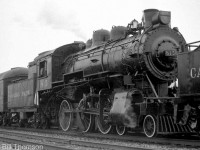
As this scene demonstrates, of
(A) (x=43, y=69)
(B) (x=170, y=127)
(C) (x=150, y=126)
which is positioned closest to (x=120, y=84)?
(C) (x=150, y=126)

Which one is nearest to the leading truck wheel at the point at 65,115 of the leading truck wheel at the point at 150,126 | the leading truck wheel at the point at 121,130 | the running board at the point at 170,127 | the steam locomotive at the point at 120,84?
the steam locomotive at the point at 120,84

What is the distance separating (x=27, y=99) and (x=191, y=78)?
35.8 feet

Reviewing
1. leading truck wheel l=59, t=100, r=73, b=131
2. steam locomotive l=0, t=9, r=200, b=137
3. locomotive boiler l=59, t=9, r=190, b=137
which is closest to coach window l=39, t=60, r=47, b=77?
steam locomotive l=0, t=9, r=200, b=137

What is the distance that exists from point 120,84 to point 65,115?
13.7 ft

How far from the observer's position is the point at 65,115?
47.3ft

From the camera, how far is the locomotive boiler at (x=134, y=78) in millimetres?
9898

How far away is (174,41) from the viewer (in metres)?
11.0

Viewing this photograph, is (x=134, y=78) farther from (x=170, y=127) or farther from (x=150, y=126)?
(x=170, y=127)

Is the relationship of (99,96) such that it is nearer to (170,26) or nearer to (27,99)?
(170,26)

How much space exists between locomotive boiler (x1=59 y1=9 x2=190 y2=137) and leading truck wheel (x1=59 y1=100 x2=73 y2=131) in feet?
2.52

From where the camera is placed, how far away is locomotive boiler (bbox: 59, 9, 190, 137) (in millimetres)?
9898

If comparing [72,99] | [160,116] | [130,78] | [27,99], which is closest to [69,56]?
[72,99]

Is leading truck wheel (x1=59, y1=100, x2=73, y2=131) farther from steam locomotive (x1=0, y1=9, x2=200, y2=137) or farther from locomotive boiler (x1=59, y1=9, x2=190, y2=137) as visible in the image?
locomotive boiler (x1=59, y1=9, x2=190, y2=137)

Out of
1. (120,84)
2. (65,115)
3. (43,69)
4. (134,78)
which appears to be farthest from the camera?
(43,69)
